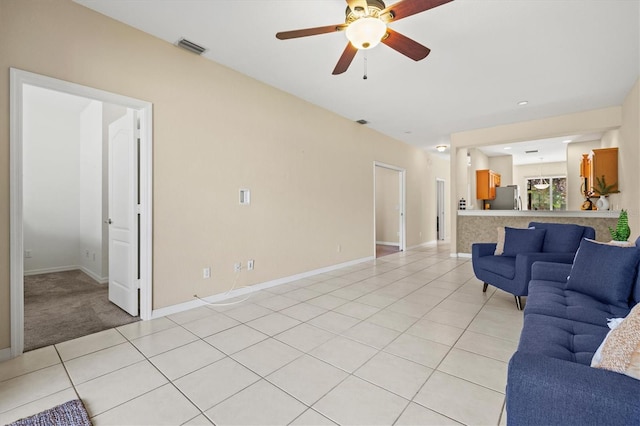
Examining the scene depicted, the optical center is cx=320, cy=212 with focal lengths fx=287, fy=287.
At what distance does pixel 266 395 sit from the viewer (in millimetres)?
1681

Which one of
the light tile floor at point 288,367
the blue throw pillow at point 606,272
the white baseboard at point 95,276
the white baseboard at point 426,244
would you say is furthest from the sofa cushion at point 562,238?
the white baseboard at point 95,276

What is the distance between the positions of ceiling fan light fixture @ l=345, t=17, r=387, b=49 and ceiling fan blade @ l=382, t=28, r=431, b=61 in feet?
0.47

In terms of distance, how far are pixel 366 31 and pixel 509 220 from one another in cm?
560

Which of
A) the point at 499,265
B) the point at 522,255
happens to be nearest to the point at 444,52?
the point at 522,255

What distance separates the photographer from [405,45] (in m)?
2.25

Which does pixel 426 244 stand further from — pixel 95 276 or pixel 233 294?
pixel 95 276

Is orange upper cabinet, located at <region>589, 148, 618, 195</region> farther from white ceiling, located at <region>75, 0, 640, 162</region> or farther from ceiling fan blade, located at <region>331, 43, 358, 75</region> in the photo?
ceiling fan blade, located at <region>331, 43, 358, 75</region>

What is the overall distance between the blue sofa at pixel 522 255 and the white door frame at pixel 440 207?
5.91 metres

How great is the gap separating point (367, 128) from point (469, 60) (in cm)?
275

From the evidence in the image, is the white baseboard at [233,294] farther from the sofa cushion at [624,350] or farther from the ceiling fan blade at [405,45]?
the sofa cushion at [624,350]

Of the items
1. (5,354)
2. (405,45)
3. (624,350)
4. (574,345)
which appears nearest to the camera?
(624,350)

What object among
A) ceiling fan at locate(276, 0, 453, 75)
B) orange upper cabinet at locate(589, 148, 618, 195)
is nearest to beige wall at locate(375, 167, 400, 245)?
orange upper cabinet at locate(589, 148, 618, 195)

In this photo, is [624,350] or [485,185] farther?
[485,185]

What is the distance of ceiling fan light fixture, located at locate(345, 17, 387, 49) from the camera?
1957 millimetres
